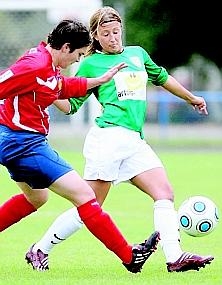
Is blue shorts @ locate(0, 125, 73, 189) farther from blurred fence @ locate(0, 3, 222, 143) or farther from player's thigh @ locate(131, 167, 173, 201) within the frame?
blurred fence @ locate(0, 3, 222, 143)

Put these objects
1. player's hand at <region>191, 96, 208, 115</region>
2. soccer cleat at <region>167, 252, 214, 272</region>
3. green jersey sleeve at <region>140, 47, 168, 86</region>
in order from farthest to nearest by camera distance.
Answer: player's hand at <region>191, 96, 208, 115</region> < green jersey sleeve at <region>140, 47, 168, 86</region> < soccer cleat at <region>167, 252, 214, 272</region>

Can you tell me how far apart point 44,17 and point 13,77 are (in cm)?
1934

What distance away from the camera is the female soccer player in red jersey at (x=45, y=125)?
705 centimetres

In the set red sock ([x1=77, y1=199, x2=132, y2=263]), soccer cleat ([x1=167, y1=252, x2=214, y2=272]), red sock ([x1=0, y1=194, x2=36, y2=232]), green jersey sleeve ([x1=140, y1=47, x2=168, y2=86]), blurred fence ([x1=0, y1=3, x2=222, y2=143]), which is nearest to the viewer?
red sock ([x1=77, y1=199, x2=132, y2=263])

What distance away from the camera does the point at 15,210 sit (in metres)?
7.71

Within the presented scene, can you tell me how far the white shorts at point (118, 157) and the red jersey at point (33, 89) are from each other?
0.45 metres

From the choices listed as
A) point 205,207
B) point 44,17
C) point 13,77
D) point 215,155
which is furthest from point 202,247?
point 44,17

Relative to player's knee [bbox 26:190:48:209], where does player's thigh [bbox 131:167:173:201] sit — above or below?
above

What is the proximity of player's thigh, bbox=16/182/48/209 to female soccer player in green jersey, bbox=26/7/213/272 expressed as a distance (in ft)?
0.67

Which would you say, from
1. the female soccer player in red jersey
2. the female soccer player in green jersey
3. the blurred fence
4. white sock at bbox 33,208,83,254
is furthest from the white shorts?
the blurred fence

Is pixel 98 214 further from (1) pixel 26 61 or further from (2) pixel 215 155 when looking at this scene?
(2) pixel 215 155

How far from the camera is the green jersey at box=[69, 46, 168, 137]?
7578mm

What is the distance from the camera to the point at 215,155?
73.5ft

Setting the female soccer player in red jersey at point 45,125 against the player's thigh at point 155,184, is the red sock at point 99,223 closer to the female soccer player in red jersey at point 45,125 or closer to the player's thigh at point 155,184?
the female soccer player in red jersey at point 45,125
